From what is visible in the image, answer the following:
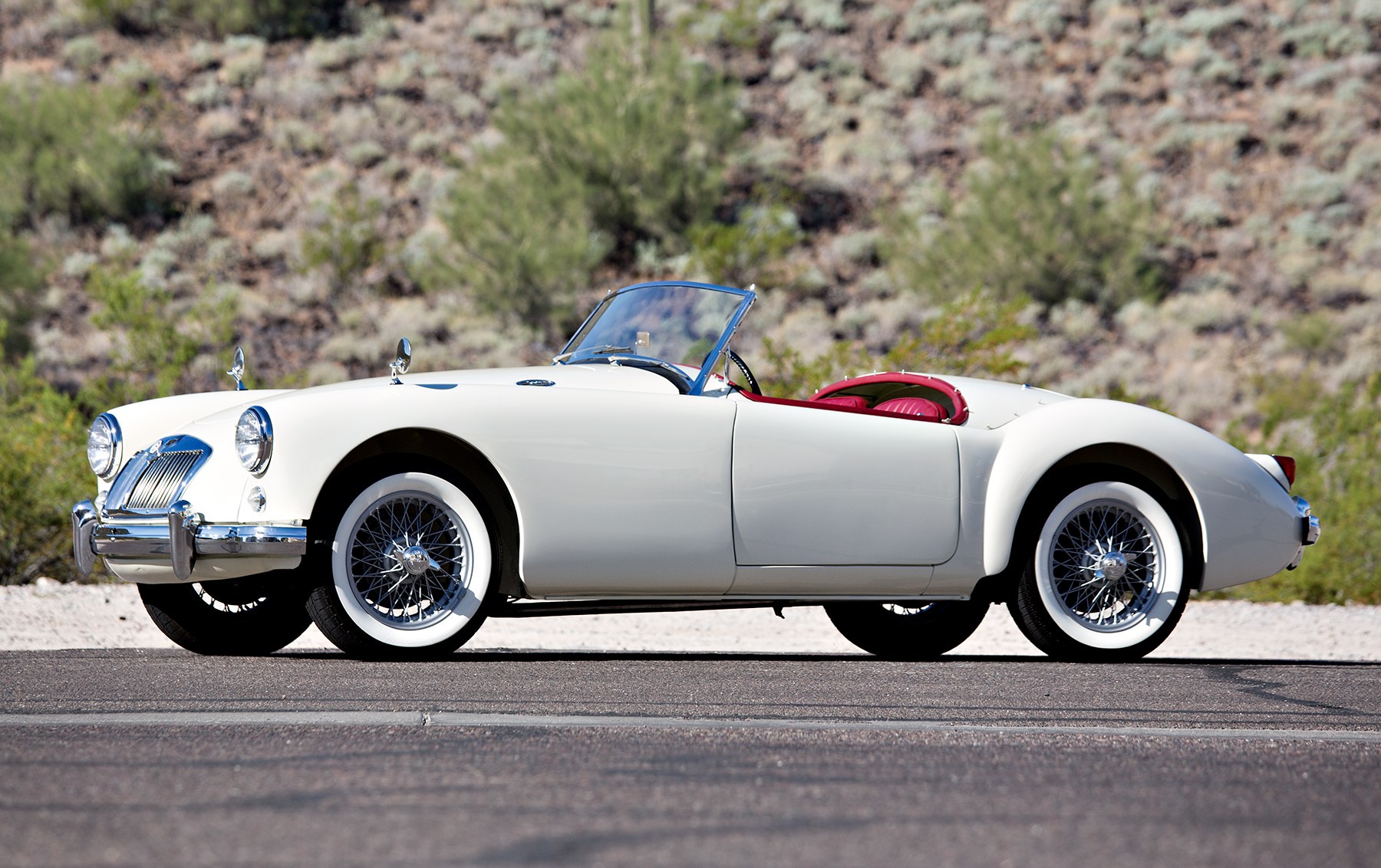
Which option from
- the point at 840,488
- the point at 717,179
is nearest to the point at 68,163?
the point at 717,179

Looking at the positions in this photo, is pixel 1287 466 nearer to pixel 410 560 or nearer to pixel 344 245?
pixel 410 560

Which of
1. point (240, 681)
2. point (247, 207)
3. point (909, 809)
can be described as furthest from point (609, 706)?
point (247, 207)

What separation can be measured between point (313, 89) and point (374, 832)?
108 feet

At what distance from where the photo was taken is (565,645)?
824 centimetres

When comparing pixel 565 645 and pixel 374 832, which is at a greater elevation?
pixel 374 832

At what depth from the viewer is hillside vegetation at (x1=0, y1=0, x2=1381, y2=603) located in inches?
1013

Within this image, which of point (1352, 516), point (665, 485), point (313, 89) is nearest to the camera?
point (665, 485)

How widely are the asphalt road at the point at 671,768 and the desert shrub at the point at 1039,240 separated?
68.0 ft

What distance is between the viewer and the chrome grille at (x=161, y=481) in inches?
240

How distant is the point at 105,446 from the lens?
22.9 feet

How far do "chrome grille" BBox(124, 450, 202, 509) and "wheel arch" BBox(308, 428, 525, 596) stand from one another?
1.93 feet

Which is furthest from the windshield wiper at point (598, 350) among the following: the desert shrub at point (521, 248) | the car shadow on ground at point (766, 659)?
the desert shrub at point (521, 248)

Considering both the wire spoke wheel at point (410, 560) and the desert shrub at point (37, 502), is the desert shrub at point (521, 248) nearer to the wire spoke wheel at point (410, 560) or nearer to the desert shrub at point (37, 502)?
the desert shrub at point (37, 502)

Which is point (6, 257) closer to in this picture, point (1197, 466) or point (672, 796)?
point (1197, 466)
